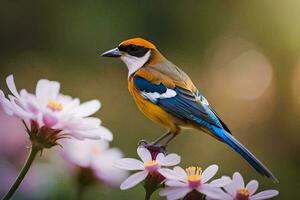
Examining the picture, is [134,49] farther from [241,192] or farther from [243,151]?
[241,192]

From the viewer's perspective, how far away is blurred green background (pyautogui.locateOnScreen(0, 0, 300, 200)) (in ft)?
13.6

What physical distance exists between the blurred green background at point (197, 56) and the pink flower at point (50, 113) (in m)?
3.12

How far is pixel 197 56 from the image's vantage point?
174 inches

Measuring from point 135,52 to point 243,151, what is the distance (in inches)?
24.6

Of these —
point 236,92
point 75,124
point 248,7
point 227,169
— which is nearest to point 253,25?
point 248,7

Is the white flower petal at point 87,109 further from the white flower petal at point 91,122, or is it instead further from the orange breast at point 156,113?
the orange breast at point 156,113

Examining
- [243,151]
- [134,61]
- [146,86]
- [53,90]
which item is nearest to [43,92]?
[53,90]

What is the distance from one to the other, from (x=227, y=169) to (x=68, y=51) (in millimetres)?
1378

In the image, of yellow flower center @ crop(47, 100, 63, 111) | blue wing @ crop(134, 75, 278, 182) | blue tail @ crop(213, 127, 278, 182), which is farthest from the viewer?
blue wing @ crop(134, 75, 278, 182)

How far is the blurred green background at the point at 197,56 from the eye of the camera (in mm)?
4152

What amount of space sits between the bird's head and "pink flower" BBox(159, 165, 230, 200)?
0.95 meters

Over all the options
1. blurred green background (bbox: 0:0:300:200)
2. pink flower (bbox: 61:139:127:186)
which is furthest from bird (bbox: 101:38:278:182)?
blurred green background (bbox: 0:0:300:200)

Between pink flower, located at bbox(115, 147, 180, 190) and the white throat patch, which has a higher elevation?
pink flower, located at bbox(115, 147, 180, 190)

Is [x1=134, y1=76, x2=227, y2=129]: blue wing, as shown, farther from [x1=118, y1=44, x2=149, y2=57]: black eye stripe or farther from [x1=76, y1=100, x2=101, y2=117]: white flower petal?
[x1=76, y1=100, x2=101, y2=117]: white flower petal
